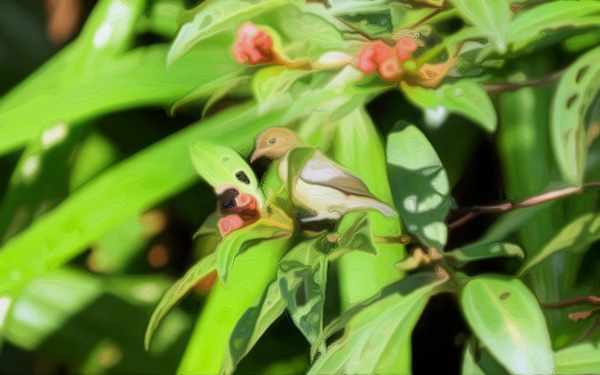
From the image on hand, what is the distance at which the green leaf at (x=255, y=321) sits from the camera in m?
0.44

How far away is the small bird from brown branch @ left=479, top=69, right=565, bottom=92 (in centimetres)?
14

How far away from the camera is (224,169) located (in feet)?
1.46

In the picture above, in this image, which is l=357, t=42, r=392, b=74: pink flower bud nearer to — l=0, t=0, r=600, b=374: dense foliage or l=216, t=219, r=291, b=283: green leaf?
l=0, t=0, r=600, b=374: dense foliage

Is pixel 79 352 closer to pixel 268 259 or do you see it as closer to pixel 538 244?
pixel 268 259

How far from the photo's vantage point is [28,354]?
536mm

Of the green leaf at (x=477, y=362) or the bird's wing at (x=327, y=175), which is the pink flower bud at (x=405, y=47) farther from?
the green leaf at (x=477, y=362)

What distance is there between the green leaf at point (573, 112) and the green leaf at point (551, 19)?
1.0 inches

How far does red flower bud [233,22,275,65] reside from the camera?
450 mm

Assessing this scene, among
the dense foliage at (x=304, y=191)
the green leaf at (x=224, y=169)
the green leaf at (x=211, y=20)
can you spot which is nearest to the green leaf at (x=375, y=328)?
the dense foliage at (x=304, y=191)

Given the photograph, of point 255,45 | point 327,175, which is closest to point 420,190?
point 327,175

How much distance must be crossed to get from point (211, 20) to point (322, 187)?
0.15m

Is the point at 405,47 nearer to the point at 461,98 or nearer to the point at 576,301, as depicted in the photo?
the point at 461,98

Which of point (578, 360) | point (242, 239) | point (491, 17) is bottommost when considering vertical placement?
point (578, 360)

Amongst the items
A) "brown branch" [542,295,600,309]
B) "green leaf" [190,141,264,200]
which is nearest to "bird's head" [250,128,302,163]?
"green leaf" [190,141,264,200]
